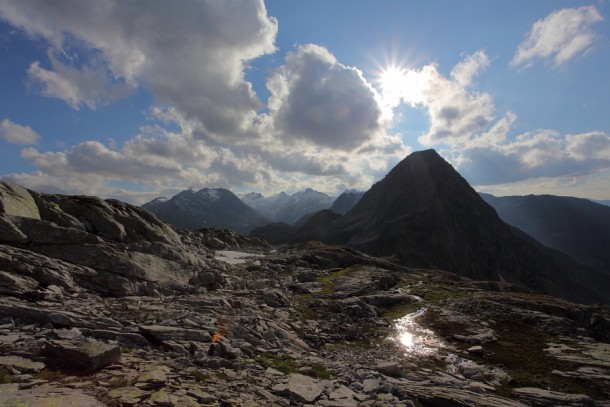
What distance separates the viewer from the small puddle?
28094 mm

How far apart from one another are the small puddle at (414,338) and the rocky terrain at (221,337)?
0.72 ft

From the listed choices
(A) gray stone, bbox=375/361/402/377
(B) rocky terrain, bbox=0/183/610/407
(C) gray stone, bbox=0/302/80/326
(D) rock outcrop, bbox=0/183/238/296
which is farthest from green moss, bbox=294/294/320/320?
(C) gray stone, bbox=0/302/80/326

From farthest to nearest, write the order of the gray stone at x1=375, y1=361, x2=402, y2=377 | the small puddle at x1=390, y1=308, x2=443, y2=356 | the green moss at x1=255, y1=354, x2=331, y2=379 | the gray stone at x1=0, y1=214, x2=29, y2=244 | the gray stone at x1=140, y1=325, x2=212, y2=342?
the small puddle at x1=390, y1=308, x2=443, y2=356 → the gray stone at x1=0, y1=214, x2=29, y2=244 → the gray stone at x1=375, y1=361, x2=402, y2=377 → the green moss at x1=255, y1=354, x2=331, y2=379 → the gray stone at x1=140, y1=325, x2=212, y2=342

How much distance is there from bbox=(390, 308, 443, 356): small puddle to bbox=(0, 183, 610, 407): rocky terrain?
22cm

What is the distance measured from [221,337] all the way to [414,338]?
760 inches

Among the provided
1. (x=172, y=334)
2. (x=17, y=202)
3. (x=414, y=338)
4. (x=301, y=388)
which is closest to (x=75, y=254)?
(x=17, y=202)

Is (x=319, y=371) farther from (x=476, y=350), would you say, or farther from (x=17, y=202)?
(x=17, y=202)

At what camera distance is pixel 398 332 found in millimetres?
33125

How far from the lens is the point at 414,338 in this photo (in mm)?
31438

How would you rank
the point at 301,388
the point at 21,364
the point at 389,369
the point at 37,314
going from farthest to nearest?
the point at 389,369
the point at 37,314
the point at 301,388
the point at 21,364

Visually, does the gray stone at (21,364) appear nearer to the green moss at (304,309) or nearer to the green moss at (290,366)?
the green moss at (290,366)

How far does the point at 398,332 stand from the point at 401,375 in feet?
42.4

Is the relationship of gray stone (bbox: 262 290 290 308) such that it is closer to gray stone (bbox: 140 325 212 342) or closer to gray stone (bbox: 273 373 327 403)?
gray stone (bbox: 140 325 212 342)

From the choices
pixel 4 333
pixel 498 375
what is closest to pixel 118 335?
pixel 4 333
